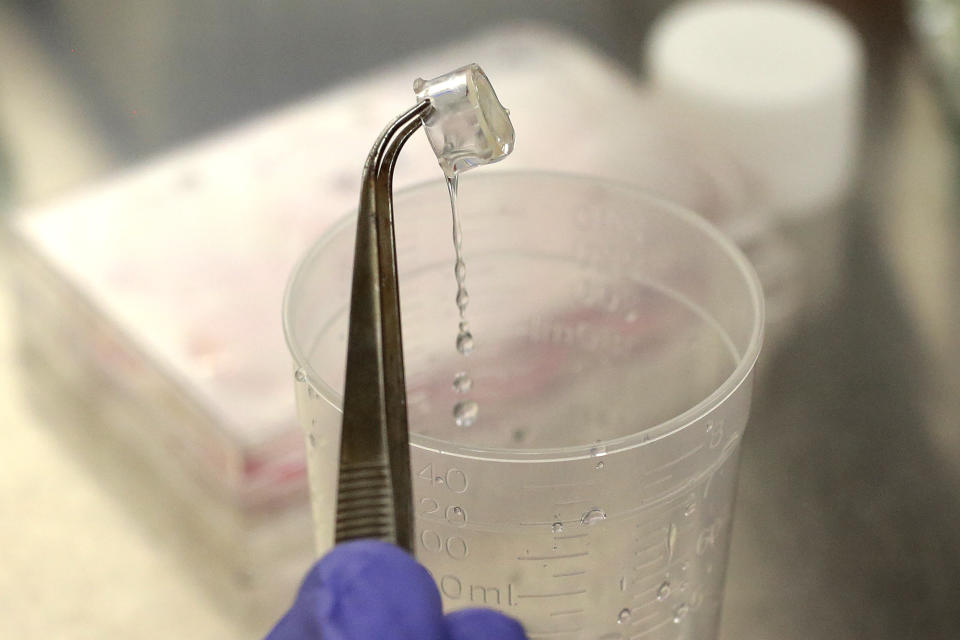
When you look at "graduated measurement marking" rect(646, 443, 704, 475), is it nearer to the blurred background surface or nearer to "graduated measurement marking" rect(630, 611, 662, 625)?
"graduated measurement marking" rect(630, 611, 662, 625)

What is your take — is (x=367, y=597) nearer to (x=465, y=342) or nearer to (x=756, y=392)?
(x=465, y=342)

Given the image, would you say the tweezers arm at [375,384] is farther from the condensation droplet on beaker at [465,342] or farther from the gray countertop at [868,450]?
the gray countertop at [868,450]

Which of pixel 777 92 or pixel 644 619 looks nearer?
pixel 644 619

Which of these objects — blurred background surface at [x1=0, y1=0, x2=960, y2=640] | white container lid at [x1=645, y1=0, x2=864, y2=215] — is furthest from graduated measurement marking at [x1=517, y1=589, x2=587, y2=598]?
white container lid at [x1=645, y1=0, x2=864, y2=215]

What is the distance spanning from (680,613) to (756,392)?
383 millimetres

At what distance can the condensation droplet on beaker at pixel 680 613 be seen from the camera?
423mm

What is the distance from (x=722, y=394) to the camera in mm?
369

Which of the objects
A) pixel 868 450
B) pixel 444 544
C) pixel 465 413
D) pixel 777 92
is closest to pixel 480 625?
pixel 444 544

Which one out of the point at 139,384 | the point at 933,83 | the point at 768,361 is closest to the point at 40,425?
the point at 139,384

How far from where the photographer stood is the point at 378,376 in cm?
33

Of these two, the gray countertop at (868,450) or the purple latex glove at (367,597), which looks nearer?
the purple latex glove at (367,597)

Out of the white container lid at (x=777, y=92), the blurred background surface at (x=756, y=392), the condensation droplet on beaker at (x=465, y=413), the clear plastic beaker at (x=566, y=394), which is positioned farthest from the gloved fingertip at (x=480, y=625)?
the white container lid at (x=777, y=92)

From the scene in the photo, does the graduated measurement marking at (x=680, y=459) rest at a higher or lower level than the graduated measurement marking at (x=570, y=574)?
higher

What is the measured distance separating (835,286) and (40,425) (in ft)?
1.83
